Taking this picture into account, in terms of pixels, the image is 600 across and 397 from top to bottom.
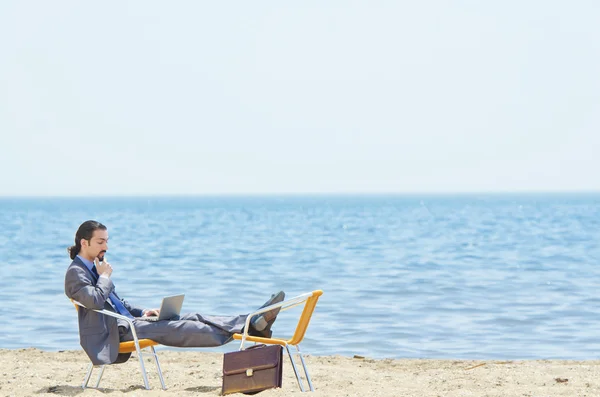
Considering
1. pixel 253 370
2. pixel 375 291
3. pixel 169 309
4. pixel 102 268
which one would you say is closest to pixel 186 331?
pixel 169 309

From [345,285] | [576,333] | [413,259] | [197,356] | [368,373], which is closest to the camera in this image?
[368,373]

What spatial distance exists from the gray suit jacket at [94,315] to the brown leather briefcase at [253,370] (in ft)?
2.33

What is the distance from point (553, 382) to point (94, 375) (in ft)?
10.6

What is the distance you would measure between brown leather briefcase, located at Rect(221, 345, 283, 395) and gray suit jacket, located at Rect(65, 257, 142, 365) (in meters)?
0.71

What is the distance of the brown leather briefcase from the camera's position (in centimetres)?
556

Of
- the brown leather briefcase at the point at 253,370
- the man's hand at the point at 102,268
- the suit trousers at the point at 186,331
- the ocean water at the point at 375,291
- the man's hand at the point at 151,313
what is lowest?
the ocean water at the point at 375,291

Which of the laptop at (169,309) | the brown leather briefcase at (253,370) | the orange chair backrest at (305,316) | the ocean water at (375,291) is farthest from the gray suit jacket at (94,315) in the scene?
the ocean water at (375,291)

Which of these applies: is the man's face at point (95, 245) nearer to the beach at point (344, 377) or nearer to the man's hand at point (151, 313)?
the man's hand at point (151, 313)

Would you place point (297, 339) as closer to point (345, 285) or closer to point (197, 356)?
point (197, 356)

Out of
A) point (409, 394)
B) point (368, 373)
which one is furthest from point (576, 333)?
point (409, 394)

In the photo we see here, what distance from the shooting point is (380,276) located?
1820 cm

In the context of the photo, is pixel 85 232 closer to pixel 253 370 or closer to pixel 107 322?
pixel 107 322

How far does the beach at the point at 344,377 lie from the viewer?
5.85 meters

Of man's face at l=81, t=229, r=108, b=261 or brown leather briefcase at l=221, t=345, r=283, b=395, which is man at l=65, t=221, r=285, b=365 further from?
brown leather briefcase at l=221, t=345, r=283, b=395
